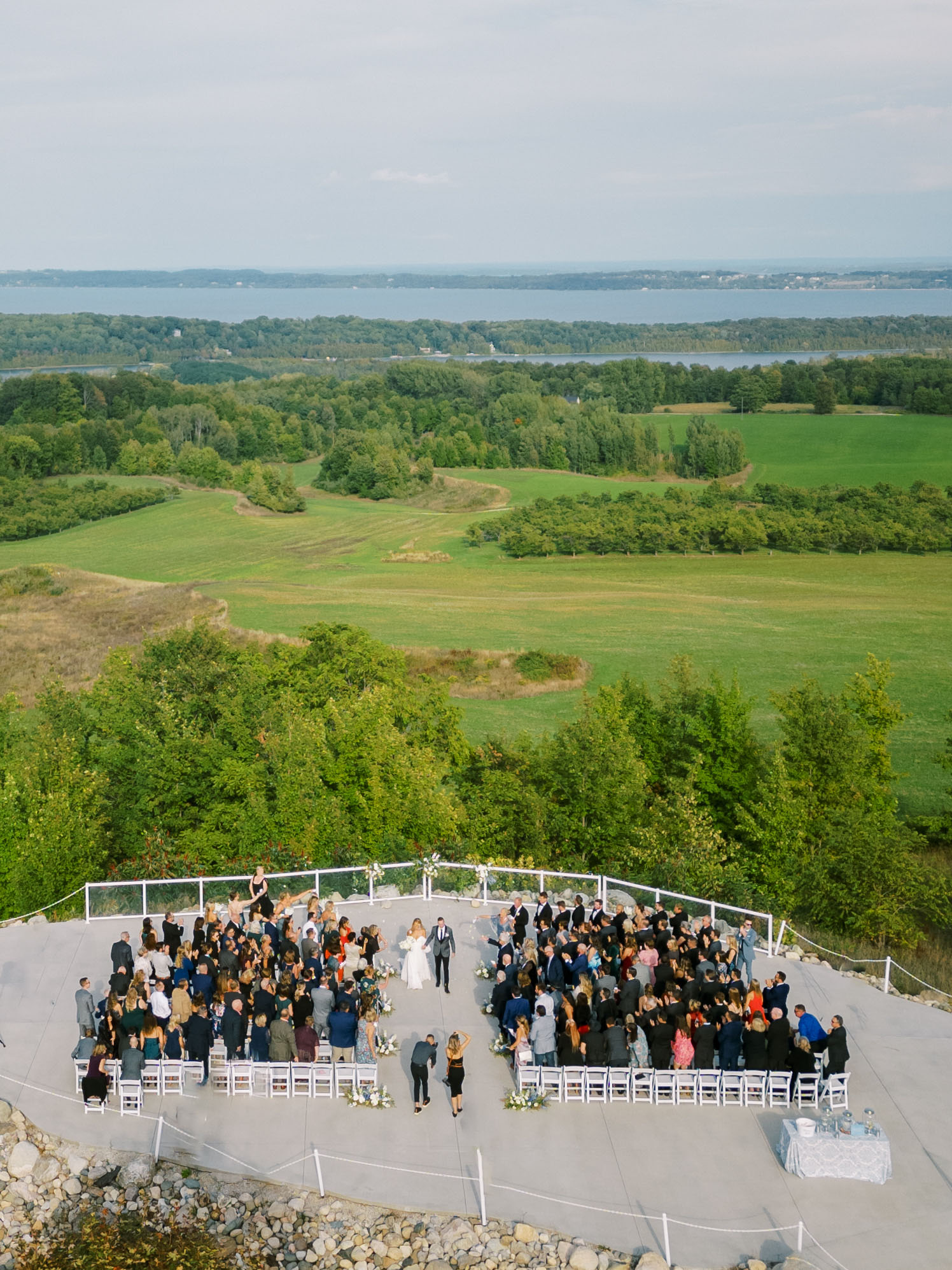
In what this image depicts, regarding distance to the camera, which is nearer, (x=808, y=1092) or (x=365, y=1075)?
(x=808, y=1092)

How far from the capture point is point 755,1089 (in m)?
15.9

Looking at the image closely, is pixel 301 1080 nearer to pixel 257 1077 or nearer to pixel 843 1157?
pixel 257 1077

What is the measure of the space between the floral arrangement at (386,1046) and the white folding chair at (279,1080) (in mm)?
1463

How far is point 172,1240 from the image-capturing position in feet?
44.8

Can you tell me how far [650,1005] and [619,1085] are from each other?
1207 mm

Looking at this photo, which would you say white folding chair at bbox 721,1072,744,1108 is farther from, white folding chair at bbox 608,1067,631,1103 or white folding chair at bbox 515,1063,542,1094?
white folding chair at bbox 515,1063,542,1094

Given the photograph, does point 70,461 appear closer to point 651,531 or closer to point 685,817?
point 651,531

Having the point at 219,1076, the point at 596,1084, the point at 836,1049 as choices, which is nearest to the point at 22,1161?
the point at 219,1076

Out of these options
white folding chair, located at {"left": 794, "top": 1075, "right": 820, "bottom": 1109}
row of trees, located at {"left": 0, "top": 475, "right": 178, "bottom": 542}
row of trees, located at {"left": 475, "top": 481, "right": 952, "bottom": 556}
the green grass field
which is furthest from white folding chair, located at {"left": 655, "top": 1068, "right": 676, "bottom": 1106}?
row of trees, located at {"left": 0, "top": 475, "right": 178, "bottom": 542}

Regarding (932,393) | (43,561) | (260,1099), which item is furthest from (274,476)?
(260,1099)

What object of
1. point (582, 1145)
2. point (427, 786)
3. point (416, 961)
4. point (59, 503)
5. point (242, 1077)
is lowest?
point (59, 503)

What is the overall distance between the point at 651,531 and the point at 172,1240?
87.3 m

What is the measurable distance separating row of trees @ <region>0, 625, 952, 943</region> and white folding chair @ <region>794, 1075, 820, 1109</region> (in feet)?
28.8

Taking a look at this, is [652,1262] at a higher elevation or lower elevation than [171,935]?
lower
